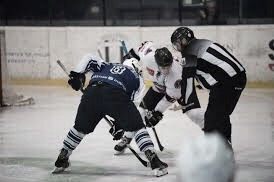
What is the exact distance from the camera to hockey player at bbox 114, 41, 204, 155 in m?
5.48

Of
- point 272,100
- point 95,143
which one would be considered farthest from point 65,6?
point 95,143

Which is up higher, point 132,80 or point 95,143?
point 132,80

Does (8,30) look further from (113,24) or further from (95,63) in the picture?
(95,63)

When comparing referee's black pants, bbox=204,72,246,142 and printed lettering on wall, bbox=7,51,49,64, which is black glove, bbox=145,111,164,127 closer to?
referee's black pants, bbox=204,72,246,142

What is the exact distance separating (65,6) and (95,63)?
6.80 meters

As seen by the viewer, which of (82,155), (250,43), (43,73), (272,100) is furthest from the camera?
(43,73)

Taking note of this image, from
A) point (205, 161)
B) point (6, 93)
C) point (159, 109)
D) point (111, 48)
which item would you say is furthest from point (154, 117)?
point (111, 48)

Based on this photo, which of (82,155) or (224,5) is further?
(224,5)

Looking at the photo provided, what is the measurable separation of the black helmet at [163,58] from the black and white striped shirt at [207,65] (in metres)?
0.33

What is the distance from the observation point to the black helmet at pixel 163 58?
543 cm

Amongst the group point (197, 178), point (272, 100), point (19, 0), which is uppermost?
point (19, 0)

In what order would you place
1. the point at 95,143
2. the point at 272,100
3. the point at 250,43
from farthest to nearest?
1. the point at 250,43
2. the point at 272,100
3. the point at 95,143

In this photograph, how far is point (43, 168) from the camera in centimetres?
560

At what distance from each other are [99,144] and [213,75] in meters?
1.88
